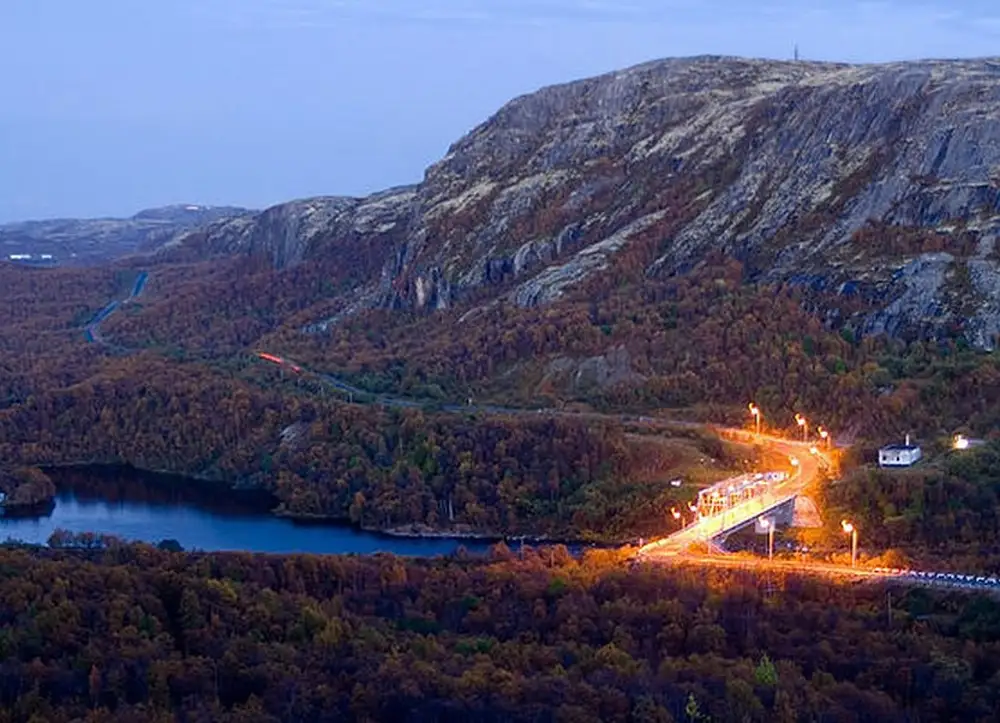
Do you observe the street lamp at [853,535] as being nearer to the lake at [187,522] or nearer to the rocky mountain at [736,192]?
the lake at [187,522]

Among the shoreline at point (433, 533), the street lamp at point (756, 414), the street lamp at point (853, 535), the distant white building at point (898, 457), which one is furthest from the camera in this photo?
the street lamp at point (756, 414)

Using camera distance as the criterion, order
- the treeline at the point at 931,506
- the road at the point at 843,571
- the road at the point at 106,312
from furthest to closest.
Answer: the road at the point at 106,312 < the treeline at the point at 931,506 < the road at the point at 843,571

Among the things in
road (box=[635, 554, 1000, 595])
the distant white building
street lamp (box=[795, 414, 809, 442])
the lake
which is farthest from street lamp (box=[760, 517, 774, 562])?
street lamp (box=[795, 414, 809, 442])

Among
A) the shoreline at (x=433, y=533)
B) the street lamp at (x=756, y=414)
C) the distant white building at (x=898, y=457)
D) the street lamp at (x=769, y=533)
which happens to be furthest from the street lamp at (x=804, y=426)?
the street lamp at (x=769, y=533)

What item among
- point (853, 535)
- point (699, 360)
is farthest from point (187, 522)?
point (853, 535)

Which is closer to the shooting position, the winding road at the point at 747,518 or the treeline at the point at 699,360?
the winding road at the point at 747,518

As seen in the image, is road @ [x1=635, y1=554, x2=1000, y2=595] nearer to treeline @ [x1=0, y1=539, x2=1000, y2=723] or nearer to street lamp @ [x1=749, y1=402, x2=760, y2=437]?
treeline @ [x1=0, y1=539, x2=1000, y2=723]
